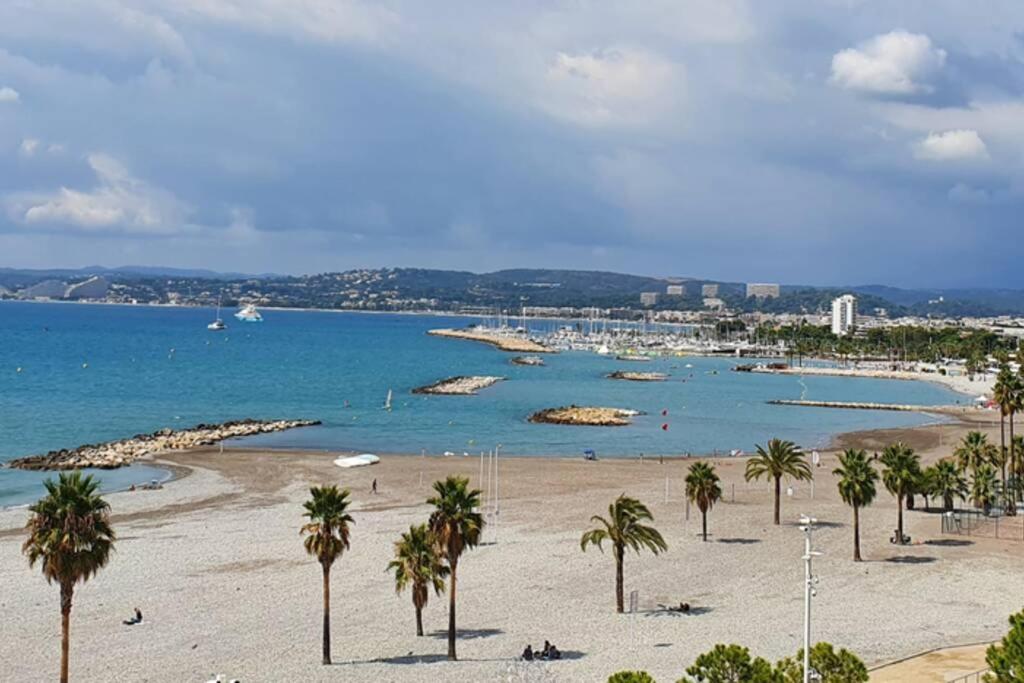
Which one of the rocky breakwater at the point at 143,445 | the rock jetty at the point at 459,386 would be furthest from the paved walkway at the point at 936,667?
the rock jetty at the point at 459,386

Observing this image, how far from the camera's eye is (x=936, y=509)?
172 ft

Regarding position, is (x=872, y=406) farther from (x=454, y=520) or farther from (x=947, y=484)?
(x=454, y=520)

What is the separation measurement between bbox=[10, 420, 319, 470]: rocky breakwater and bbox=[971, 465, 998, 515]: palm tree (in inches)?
2136

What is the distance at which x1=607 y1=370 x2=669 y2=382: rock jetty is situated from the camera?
516ft

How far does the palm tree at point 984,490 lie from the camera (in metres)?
→ 49.9

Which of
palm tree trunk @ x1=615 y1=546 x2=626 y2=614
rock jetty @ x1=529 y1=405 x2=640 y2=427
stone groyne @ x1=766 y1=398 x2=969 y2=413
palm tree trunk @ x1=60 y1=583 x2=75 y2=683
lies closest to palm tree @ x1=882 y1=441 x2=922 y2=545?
palm tree trunk @ x1=615 y1=546 x2=626 y2=614

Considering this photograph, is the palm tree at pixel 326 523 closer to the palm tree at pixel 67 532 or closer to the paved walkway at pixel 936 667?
the palm tree at pixel 67 532

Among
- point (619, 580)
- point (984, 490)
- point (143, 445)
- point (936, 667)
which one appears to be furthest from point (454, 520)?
point (143, 445)

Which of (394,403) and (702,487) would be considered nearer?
(702,487)

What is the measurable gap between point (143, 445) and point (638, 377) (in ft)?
310

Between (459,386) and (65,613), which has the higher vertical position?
(65,613)

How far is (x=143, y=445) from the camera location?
7800 cm

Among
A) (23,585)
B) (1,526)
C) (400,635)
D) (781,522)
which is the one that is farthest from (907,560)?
(1,526)

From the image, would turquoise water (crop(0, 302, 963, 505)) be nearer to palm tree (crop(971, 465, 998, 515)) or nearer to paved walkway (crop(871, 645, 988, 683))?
palm tree (crop(971, 465, 998, 515))
